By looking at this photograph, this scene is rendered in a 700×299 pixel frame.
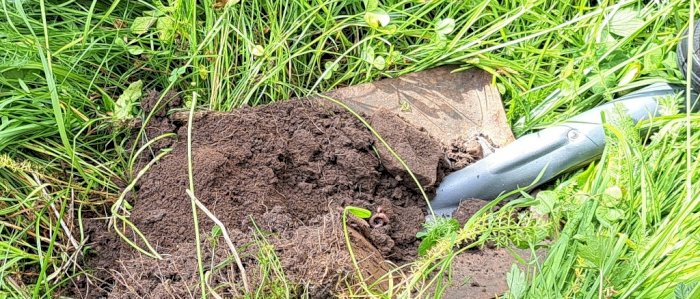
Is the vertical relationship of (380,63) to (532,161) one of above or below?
above

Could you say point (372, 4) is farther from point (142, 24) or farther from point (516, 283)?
point (516, 283)

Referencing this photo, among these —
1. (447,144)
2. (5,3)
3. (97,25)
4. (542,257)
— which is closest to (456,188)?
(447,144)

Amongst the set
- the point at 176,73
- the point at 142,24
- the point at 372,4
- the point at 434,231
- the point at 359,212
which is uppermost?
the point at 372,4

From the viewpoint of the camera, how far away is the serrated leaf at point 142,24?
2.50m

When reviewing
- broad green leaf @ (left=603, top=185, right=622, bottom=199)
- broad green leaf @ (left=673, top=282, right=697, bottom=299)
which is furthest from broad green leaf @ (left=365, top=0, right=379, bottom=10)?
broad green leaf @ (left=673, top=282, right=697, bottom=299)

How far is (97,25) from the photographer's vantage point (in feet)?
7.93

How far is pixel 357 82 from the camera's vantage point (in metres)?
2.70

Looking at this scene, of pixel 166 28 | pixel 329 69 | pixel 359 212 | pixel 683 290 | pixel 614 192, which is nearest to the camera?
pixel 683 290

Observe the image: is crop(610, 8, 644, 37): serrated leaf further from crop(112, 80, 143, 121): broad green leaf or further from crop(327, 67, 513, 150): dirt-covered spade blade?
crop(112, 80, 143, 121): broad green leaf

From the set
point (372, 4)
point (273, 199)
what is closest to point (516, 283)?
point (273, 199)

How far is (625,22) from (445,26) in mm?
641

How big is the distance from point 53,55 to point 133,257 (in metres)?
0.69

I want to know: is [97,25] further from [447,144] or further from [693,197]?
[693,197]

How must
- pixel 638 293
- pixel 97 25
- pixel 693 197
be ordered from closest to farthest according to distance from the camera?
pixel 638 293 → pixel 693 197 → pixel 97 25
